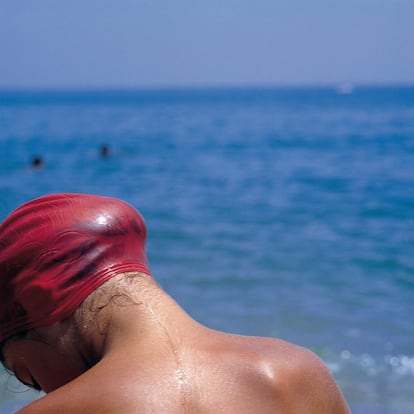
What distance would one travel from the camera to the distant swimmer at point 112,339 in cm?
129

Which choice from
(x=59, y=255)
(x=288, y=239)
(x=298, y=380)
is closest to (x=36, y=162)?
(x=288, y=239)

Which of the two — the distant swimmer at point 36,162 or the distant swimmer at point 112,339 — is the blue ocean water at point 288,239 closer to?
the distant swimmer at point 36,162

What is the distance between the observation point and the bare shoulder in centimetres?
137

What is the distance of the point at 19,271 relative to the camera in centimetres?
146

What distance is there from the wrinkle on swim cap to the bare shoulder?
27cm

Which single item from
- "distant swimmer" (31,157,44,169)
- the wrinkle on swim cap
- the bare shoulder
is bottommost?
"distant swimmer" (31,157,44,169)

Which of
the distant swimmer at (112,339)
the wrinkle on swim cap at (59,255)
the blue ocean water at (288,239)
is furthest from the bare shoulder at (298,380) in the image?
the blue ocean water at (288,239)

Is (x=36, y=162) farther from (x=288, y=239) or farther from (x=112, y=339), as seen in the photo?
(x=112, y=339)

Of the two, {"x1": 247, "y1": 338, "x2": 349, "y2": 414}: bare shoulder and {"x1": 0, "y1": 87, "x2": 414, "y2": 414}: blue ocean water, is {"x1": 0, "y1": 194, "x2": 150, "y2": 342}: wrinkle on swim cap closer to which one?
{"x1": 247, "y1": 338, "x2": 349, "y2": 414}: bare shoulder

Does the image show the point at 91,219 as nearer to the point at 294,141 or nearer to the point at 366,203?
the point at 366,203

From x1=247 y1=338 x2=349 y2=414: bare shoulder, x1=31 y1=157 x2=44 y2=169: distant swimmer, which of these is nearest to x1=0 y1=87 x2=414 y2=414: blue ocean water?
x1=31 y1=157 x2=44 y2=169: distant swimmer

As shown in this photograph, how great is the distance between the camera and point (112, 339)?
4.56 ft

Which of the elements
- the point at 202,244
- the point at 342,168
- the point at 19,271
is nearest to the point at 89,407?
the point at 19,271

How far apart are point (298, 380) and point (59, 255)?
0.45 meters
